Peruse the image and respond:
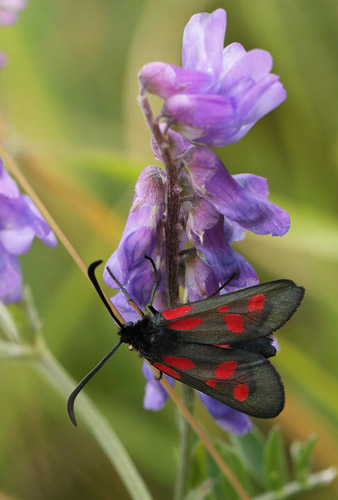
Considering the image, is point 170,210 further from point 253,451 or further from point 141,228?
point 253,451

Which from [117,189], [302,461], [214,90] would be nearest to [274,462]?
[302,461]

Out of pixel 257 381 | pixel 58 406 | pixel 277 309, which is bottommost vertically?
pixel 58 406


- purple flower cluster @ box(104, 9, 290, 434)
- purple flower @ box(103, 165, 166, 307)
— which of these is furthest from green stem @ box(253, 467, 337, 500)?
purple flower @ box(103, 165, 166, 307)

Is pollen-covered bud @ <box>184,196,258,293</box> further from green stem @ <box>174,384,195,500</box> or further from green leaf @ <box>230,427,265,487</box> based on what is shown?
green leaf @ <box>230,427,265,487</box>

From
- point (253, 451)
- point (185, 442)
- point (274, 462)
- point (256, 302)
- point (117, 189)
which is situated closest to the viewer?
point (256, 302)

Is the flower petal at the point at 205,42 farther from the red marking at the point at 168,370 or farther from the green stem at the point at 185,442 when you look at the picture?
the green stem at the point at 185,442

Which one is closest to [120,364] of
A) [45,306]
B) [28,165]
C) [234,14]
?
[45,306]

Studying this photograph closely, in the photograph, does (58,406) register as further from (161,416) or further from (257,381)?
(257,381)
